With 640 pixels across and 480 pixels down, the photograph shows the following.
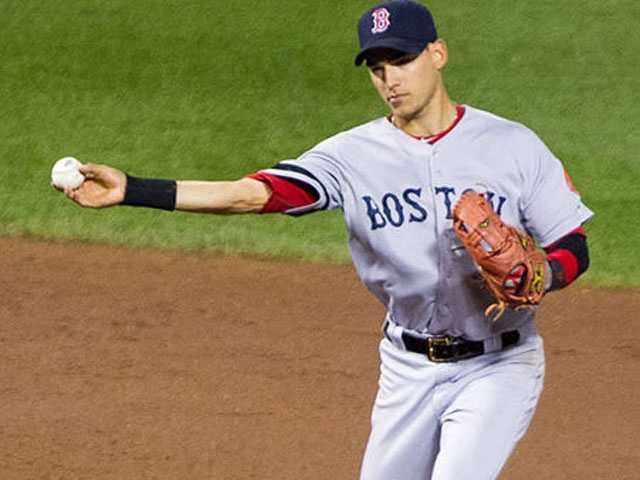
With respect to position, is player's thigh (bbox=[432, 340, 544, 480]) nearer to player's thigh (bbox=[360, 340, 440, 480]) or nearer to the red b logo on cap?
player's thigh (bbox=[360, 340, 440, 480])

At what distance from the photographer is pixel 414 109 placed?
190 inches

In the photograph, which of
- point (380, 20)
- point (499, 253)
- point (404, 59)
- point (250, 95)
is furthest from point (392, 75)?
point (250, 95)

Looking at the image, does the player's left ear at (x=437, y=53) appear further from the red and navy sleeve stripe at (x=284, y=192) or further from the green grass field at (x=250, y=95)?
the green grass field at (x=250, y=95)

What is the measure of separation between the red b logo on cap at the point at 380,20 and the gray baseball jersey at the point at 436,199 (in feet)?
1.12

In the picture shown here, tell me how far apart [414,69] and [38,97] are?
277 inches

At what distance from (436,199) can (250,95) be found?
22.5 feet

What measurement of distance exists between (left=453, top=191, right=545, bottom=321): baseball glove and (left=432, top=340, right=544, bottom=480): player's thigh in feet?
0.98

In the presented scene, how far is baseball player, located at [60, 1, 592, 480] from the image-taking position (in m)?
4.75

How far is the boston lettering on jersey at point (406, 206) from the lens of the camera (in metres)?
4.77

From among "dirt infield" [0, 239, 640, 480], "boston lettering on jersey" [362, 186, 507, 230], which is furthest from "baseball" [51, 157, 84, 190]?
"dirt infield" [0, 239, 640, 480]

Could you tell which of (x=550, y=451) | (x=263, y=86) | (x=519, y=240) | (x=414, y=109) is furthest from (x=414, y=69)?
(x=263, y=86)

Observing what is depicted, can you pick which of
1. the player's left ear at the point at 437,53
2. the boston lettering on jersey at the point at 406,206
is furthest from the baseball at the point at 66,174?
the player's left ear at the point at 437,53

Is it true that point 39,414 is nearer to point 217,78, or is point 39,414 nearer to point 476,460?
point 476,460

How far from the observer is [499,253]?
14.9 ft
